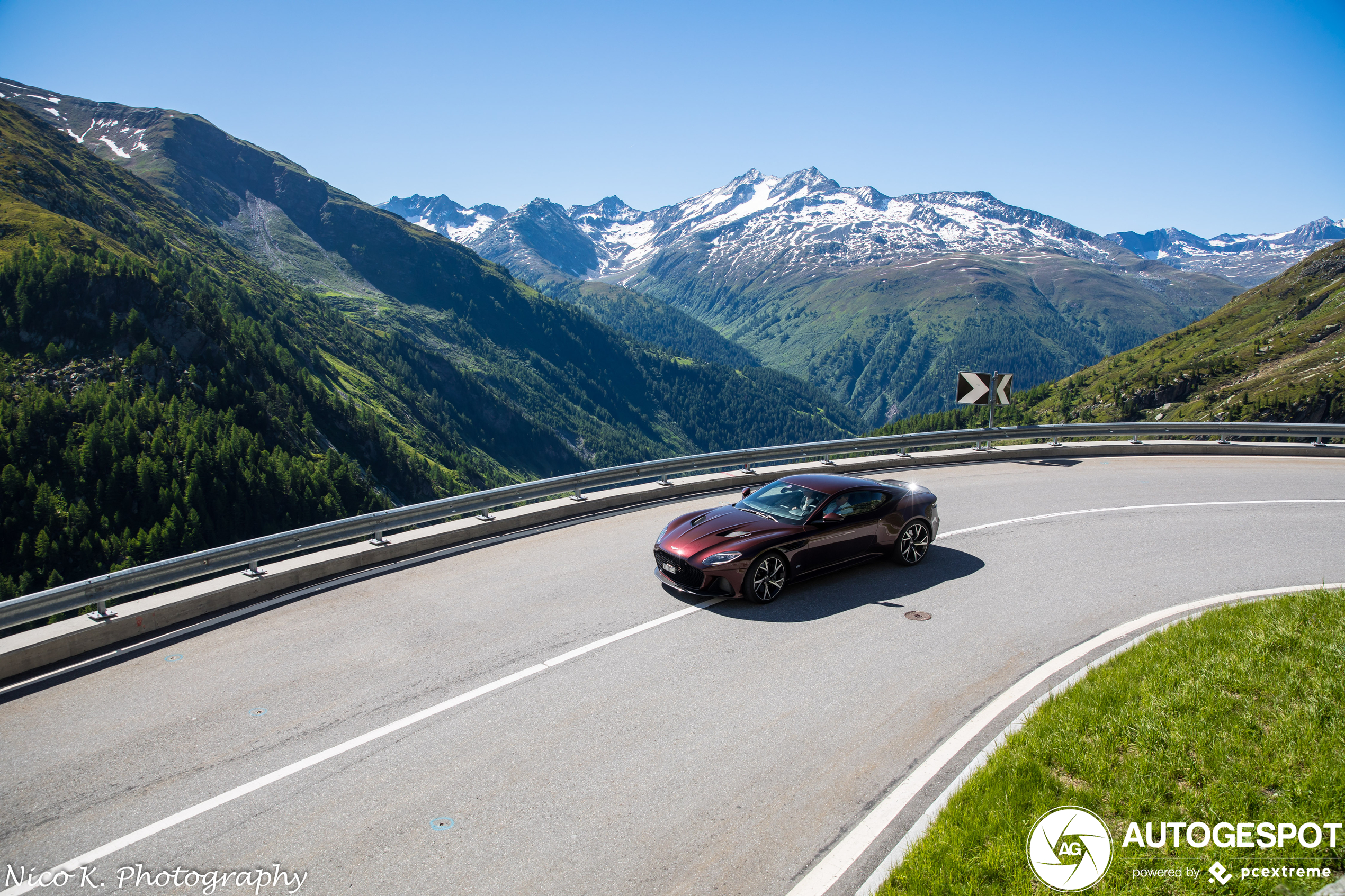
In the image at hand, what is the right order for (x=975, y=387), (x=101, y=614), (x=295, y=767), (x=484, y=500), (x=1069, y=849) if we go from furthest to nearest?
(x=975, y=387) < (x=484, y=500) < (x=101, y=614) < (x=295, y=767) < (x=1069, y=849)

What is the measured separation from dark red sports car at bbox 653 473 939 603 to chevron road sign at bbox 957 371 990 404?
9528 mm

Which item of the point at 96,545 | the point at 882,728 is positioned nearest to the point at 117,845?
the point at 882,728

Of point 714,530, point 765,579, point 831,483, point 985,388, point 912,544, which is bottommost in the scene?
point 765,579

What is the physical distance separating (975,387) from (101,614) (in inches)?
743

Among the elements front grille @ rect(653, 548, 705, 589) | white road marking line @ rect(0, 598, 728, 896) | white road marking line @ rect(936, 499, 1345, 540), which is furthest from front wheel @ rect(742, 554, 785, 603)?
white road marking line @ rect(936, 499, 1345, 540)

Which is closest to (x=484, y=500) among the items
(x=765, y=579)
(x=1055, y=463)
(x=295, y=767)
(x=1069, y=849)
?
(x=765, y=579)

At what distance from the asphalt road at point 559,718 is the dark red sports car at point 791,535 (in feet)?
1.27

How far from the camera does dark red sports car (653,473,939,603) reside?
857cm

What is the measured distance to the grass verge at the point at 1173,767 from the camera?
3.88 m

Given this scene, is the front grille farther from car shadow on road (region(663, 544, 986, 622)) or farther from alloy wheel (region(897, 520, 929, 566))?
alloy wheel (region(897, 520, 929, 566))

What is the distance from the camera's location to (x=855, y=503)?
31.5 ft

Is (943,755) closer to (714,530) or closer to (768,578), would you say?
(768,578)

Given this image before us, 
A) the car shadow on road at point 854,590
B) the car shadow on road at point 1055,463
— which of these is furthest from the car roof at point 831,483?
the car shadow on road at point 1055,463

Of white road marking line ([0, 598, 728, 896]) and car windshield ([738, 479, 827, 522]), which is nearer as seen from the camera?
white road marking line ([0, 598, 728, 896])
